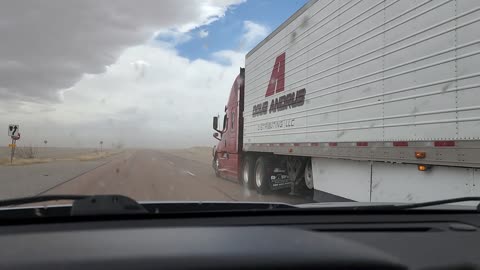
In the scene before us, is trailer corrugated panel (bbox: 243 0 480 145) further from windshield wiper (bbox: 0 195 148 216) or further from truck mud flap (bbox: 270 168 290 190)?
windshield wiper (bbox: 0 195 148 216)

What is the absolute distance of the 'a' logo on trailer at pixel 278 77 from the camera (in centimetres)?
1141

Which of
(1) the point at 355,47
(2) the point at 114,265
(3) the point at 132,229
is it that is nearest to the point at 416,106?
(1) the point at 355,47

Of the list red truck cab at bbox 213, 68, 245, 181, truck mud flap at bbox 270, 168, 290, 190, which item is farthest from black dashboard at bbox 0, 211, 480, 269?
red truck cab at bbox 213, 68, 245, 181

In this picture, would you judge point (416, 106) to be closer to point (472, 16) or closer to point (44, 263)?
point (472, 16)

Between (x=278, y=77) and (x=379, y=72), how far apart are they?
4744 mm

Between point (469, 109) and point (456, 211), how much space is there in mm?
2371

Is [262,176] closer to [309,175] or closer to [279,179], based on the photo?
[279,179]

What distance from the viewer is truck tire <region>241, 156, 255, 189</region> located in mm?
14337

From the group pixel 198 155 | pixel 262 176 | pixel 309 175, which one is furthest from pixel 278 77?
pixel 198 155

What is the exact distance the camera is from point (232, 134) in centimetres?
1652

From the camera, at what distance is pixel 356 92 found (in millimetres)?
7844

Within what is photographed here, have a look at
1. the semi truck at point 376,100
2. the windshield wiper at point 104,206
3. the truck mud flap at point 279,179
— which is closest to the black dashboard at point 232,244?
the windshield wiper at point 104,206

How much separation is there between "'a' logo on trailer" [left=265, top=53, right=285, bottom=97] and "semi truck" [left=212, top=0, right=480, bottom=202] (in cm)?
3

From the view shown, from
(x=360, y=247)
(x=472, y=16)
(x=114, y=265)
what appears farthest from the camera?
(x=472, y=16)
